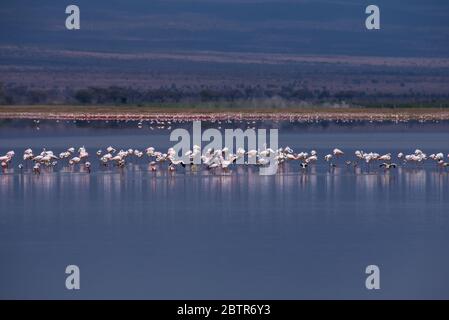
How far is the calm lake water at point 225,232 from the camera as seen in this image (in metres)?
12.1

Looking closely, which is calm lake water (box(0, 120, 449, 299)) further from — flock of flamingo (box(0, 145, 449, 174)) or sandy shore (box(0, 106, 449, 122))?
sandy shore (box(0, 106, 449, 122))

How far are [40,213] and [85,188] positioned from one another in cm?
260

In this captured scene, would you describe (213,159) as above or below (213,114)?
below

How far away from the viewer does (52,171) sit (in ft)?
71.1

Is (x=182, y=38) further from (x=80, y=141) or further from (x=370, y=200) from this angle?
(x=370, y=200)

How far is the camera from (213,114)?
45.7 m

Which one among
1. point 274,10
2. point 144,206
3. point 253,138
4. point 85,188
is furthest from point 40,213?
point 274,10

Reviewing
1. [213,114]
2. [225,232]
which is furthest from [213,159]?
[213,114]

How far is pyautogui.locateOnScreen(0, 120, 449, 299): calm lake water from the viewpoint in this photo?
39.7 feet

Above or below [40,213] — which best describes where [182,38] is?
above

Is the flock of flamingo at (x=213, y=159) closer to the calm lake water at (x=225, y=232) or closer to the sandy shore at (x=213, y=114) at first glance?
the calm lake water at (x=225, y=232)

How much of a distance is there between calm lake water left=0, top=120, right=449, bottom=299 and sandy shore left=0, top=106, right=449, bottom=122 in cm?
2081

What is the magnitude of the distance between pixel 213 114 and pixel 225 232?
30985 mm

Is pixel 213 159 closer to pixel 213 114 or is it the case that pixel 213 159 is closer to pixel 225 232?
pixel 225 232
